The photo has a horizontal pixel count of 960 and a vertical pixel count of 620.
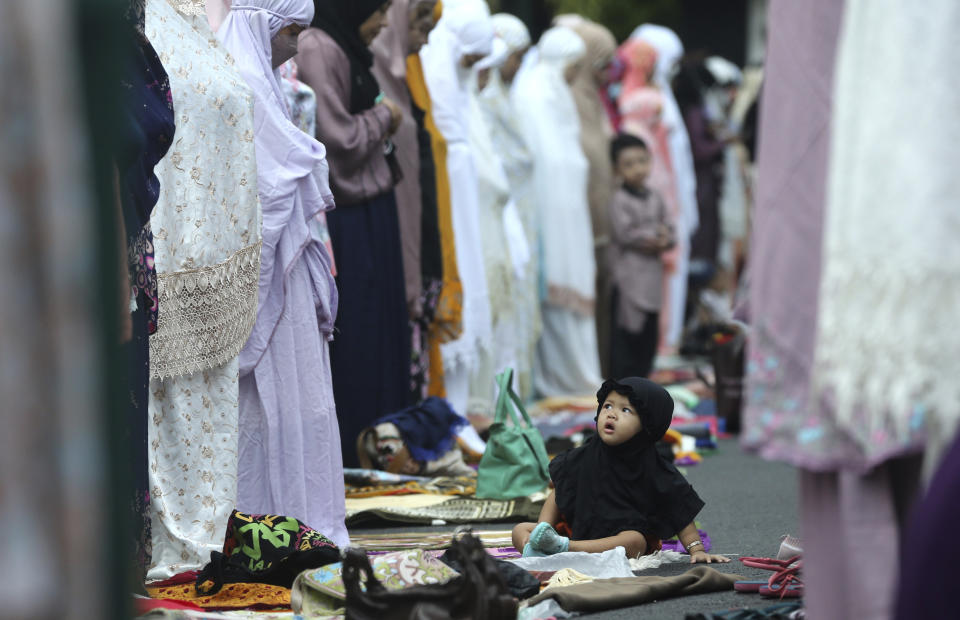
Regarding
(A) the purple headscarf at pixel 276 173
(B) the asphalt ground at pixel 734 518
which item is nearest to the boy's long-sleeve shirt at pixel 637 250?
(B) the asphalt ground at pixel 734 518

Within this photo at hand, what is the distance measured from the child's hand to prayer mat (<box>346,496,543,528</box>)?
1258mm

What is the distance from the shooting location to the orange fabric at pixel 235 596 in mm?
4051

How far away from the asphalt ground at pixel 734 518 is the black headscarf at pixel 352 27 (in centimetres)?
215

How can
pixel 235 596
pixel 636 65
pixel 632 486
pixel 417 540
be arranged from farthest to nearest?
pixel 636 65 < pixel 417 540 < pixel 632 486 < pixel 235 596

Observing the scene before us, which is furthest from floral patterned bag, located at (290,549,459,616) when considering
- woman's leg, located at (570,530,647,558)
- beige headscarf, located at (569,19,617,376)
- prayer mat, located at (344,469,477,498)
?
beige headscarf, located at (569,19,617,376)

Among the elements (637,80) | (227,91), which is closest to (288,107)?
(227,91)

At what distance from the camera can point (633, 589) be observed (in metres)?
3.88

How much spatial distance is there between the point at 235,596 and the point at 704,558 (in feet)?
4.74

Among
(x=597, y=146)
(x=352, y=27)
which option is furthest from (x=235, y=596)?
(x=597, y=146)

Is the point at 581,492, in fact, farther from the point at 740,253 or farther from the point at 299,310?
the point at 740,253

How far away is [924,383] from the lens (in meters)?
2.42

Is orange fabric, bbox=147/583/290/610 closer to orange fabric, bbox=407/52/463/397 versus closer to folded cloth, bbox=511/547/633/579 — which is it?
folded cloth, bbox=511/547/633/579

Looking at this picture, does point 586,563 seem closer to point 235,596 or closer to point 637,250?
point 235,596

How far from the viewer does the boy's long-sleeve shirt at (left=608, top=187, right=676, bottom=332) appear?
10734mm
